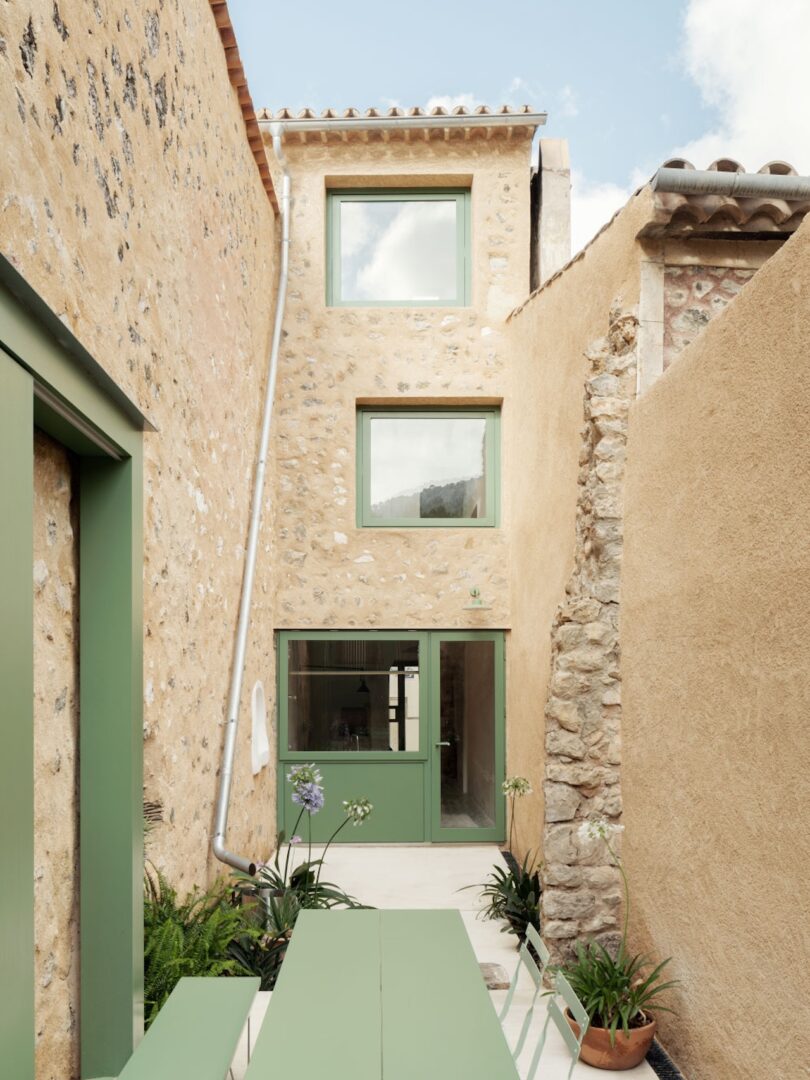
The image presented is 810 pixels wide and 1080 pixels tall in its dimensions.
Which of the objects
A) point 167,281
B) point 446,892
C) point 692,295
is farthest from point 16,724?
point 446,892

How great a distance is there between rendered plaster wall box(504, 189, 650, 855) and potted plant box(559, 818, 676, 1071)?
1577mm

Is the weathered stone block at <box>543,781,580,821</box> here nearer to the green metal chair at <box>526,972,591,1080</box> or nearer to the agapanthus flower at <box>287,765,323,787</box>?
the green metal chair at <box>526,972,591,1080</box>

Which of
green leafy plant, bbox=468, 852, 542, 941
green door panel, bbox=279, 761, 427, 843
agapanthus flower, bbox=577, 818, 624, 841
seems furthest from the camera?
green door panel, bbox=279, 761, 427, 843

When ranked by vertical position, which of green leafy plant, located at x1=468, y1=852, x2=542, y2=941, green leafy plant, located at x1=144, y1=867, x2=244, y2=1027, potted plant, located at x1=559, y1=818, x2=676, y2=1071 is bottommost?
green leafy plant, located at x1=468, y1=852, x2=542, y2=941

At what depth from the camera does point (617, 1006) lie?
3.53 metres

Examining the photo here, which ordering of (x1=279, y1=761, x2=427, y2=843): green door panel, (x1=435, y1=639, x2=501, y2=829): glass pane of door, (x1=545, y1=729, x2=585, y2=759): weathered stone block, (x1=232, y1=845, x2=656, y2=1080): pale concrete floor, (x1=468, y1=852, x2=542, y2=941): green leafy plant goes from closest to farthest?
(x1=232, y1=845, x2=656, y2=1080): pale concrete floor
(x1=545, y1=729, x2=585, y2=759): weathered stone block
(x1=468, y1=852, x2=542, y2=941): green leafy plant
(x1=279, y1=761, x2=427, y2=843): green door panel
(x1=435, y1=639, x2=501, y2=829): glass pane of door

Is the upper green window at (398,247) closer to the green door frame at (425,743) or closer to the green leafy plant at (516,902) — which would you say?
the green door frame at (425,743)

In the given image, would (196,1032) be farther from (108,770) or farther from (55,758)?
(55,758)

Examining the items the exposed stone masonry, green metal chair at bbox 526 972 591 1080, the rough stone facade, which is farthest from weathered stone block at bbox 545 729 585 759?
the rough stone facade

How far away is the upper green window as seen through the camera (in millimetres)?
7594

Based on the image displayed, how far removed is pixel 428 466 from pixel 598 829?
4.31 m

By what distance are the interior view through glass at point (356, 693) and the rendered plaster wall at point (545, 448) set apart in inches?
39.1

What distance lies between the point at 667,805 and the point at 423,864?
3590 mm

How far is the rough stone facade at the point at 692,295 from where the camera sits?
13.6 ft
